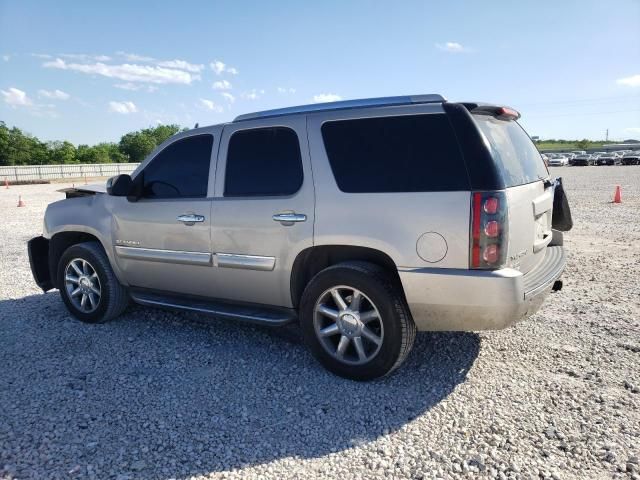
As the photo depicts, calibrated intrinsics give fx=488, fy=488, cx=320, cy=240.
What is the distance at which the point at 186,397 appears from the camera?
3.40m

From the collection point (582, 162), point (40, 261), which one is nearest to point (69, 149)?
point (582, 162)

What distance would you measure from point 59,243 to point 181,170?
1929mm

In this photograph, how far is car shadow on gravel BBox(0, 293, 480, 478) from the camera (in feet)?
9.05

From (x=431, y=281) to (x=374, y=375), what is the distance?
0.82m

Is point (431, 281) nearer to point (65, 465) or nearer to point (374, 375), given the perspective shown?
point (374, 375)

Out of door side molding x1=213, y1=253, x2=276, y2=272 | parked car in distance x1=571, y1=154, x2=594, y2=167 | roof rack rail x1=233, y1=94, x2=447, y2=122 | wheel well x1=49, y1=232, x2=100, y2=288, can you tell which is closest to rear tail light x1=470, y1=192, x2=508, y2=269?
roof rack rail x1=233, y1=94, x2=447, y2=122

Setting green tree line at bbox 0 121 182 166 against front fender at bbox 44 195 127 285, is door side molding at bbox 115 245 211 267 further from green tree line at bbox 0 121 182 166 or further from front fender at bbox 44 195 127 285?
green tree line at bbox 0 121 182 166

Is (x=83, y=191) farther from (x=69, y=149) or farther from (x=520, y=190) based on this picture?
(x=69, y=149)

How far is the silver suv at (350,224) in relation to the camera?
3131 mm

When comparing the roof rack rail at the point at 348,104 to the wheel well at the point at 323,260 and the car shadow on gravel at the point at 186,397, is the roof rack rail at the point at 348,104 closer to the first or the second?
the wheel well at the point at 323,260

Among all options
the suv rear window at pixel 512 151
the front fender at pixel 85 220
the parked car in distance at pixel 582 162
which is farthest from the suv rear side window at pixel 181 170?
the parked car in distance at pixel 582 162

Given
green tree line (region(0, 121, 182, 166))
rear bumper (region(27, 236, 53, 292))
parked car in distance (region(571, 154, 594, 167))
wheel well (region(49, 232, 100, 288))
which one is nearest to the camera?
wheel well (region(49, 232, 100, 288))

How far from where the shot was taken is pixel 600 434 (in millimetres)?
2816

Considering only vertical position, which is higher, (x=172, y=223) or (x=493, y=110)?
(x=493, y=110)
